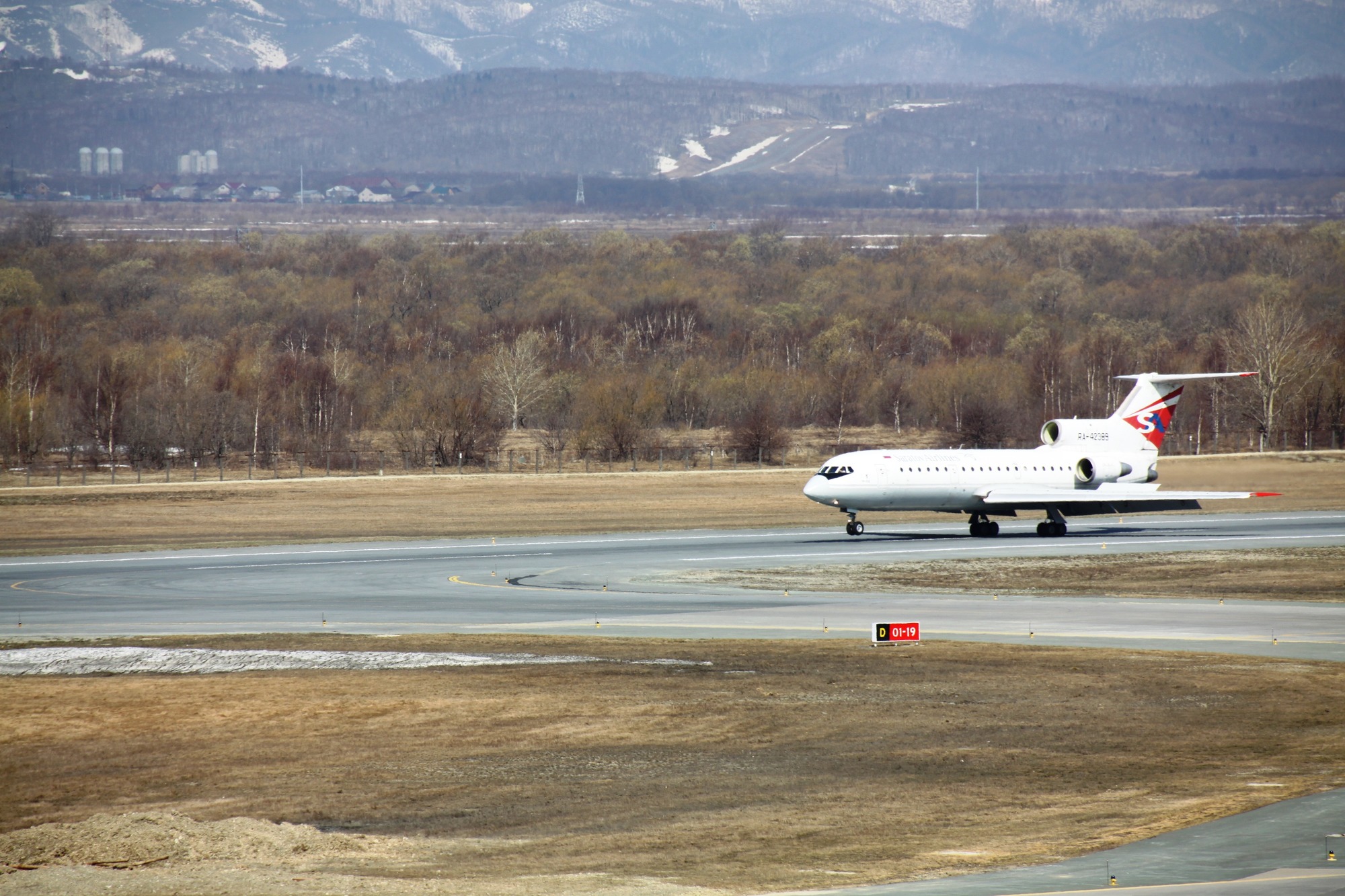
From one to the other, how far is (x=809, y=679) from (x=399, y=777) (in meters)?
9.28

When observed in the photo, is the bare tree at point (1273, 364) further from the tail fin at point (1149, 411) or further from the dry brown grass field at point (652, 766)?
the dry brown grass field at point (652, 766)

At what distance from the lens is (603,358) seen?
133m

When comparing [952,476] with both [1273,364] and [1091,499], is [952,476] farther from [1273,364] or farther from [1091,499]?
[1273,364]

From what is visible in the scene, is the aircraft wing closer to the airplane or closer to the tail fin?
the airplane

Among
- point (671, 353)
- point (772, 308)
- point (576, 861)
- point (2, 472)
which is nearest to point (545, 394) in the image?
point (671, 353)

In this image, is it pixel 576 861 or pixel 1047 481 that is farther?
pixel 1047 481

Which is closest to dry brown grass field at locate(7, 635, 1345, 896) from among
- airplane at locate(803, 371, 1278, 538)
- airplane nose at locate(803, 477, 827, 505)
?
airplane nose at locate(803, 477, 827, 505)

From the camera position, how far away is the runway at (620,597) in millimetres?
33031

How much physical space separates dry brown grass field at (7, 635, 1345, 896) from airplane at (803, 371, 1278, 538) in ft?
80.3

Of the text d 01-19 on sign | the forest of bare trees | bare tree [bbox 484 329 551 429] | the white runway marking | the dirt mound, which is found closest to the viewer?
the dirt mound

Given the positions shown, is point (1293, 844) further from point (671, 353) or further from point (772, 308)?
point (772, 308)

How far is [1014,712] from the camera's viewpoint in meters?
23.2

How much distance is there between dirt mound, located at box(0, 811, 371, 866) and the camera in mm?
15695

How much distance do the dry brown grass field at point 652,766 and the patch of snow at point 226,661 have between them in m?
0.92
